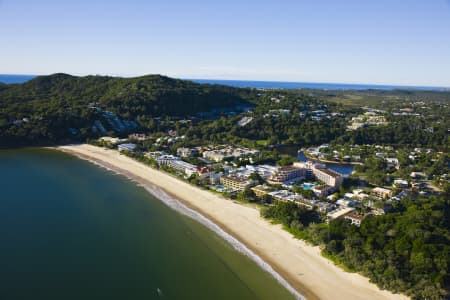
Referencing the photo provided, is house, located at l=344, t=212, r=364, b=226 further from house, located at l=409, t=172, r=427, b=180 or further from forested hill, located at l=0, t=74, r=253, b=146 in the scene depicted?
forested hill, located at l=0, t=74, r=253, b=146

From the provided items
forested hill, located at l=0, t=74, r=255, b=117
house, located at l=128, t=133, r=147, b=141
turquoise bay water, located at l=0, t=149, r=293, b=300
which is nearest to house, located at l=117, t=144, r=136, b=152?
house, located at l=128, t=133, r=147, b=141

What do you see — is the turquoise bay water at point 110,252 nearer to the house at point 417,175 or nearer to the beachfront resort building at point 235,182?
the beachfront resort building at point 235,182

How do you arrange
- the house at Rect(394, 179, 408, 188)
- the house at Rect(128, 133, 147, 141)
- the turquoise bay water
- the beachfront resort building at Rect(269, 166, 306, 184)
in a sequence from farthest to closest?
the house at Rect(128, 133, 147, 141) < the house at Rect(394, 179, 408, 188) < the beachfront resort building at Rect(269, 166, 306, 184) < the turquoise bay water

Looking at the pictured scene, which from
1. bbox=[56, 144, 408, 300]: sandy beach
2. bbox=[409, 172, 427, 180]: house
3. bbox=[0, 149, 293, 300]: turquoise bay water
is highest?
bbox=[409, 172, 427, 180]: house

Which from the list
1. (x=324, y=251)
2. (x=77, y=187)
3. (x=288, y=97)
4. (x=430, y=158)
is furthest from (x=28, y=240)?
(x=288, y=97)

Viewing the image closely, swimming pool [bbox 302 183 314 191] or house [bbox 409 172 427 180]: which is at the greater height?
swimming pool [bbox 302 183 314 191]

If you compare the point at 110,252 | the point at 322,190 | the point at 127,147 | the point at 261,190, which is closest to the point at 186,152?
the point at 127,147

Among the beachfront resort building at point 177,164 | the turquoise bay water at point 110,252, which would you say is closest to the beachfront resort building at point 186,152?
the beachfront resort building at point 177,164

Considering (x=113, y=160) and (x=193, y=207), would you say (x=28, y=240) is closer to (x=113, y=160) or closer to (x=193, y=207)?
(x=193, y=207)

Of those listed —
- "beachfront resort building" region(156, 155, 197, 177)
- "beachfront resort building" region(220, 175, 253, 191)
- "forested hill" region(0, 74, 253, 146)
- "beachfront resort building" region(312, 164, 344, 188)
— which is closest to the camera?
"beachfront resort building" region(220, 175, 253, 191)
